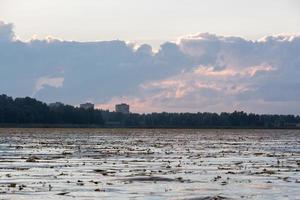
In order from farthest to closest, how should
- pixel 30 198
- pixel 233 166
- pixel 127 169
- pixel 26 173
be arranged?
pixel 233 166, pixel 127 169, pixel 26 173, pixel 30 198

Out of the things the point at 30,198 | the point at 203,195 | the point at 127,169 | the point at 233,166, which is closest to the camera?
the point at 30,198

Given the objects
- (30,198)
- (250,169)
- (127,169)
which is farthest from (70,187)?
(250,169)

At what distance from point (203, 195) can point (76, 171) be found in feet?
→ 43.9

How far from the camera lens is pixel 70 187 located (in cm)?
3083

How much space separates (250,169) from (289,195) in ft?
52.0

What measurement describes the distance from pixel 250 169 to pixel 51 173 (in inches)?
507

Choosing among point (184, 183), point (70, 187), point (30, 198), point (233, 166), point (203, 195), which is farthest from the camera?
point (233, 166)

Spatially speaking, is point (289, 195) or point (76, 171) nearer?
point (289, 195)

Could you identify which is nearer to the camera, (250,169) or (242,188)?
(242,188)

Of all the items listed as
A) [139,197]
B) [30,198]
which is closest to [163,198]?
[139,197]

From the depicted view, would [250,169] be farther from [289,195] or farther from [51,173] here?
[289,195]

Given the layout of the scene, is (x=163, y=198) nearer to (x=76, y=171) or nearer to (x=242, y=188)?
(x=242, y=188)

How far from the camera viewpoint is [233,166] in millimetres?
47062

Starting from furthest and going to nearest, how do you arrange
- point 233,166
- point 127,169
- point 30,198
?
point 233,166 < point 127,169 < point 30,198
